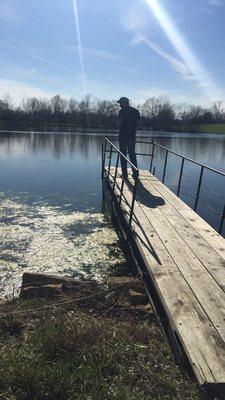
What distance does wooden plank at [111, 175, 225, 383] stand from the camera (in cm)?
333

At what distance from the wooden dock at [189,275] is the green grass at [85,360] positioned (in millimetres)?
236

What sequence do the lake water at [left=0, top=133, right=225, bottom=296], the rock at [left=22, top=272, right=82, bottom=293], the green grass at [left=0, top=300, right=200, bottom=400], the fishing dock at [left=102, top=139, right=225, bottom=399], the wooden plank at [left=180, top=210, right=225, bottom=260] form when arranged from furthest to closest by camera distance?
the lake water at [left=0, top=133, right=225, bottom=296]
the wooden plank at [left=180, top=210, right=225, bottom=260]
the rock at [left=22, top=272, right=82, bottom=293]
the fishing dock at [left=102, top=139, right=225, bottom=399]
the green grass at [left=0, top=300, right=200, bottom=400]

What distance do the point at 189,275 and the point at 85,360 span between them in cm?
196

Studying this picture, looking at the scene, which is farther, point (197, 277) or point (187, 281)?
point (197, 277)

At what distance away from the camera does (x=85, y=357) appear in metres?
3.61

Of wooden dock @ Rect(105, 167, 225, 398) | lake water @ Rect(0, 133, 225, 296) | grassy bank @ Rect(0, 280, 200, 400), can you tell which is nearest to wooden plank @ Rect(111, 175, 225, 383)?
wooden dock @ Rect(105, 167, 225, 398)

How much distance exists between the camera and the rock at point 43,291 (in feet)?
17.5

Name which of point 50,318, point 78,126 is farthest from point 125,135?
point 78,126

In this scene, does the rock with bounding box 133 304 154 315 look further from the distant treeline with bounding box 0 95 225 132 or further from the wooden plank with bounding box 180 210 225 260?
the distant treeline with bounding box 0 95 225 132

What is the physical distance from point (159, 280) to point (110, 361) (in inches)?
58.8

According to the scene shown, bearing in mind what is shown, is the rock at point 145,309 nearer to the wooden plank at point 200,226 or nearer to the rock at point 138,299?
the rock at point 138,299

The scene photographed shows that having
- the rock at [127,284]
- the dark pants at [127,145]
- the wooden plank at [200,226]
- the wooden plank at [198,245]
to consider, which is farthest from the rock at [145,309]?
the dark pants at [127,145]

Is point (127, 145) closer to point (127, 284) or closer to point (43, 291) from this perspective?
point (127, 284)

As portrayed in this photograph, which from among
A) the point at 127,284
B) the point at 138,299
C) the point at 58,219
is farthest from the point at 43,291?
the point at 58,219
